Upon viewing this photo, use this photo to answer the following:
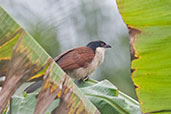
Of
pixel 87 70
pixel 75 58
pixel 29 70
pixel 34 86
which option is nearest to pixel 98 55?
pixel 87 70

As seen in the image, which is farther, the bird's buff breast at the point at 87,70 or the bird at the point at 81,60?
the bird's buff breast at the point at 87,70

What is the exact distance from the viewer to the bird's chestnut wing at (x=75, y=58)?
293 cm

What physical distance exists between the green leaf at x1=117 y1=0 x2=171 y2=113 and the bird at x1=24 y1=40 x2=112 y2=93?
1.55m

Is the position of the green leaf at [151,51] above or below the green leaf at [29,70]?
below

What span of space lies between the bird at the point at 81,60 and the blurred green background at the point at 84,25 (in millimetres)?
2031

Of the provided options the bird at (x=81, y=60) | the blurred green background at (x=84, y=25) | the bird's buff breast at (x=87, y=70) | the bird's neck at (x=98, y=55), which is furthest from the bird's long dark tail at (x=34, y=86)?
the blurred green background at (x=84, y=25)

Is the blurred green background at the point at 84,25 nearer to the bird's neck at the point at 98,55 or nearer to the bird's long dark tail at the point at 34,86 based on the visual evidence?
the bird's neck at the point at 98,55

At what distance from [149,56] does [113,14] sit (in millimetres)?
5734

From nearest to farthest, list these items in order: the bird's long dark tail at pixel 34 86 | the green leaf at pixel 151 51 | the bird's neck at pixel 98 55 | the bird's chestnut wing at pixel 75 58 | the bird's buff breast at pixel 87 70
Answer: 1. the green leaf at pixel 151 51
2. the bird's long dark tail at pixel 34 86
3. the bird's chestnut wing at pixel 75 58
4. the bird's buff breast at pixel 87 70
5. the bird's neck at pixel 98 55

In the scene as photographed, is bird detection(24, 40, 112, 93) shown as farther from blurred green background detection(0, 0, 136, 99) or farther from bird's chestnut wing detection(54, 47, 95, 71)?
blurred green background detection(0, 0, 136, 99)

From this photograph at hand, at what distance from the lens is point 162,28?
1387mm

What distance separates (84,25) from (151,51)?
17.6ft

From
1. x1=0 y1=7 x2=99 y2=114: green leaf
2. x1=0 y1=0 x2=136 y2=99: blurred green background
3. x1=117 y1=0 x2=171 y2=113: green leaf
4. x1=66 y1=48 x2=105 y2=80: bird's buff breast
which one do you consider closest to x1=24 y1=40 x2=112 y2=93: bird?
x1=66 y1=48 x2=105 y2=80: bird's buff breast

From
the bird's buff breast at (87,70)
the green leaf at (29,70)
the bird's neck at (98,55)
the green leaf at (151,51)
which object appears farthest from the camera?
the bird's neck at (98,55)
